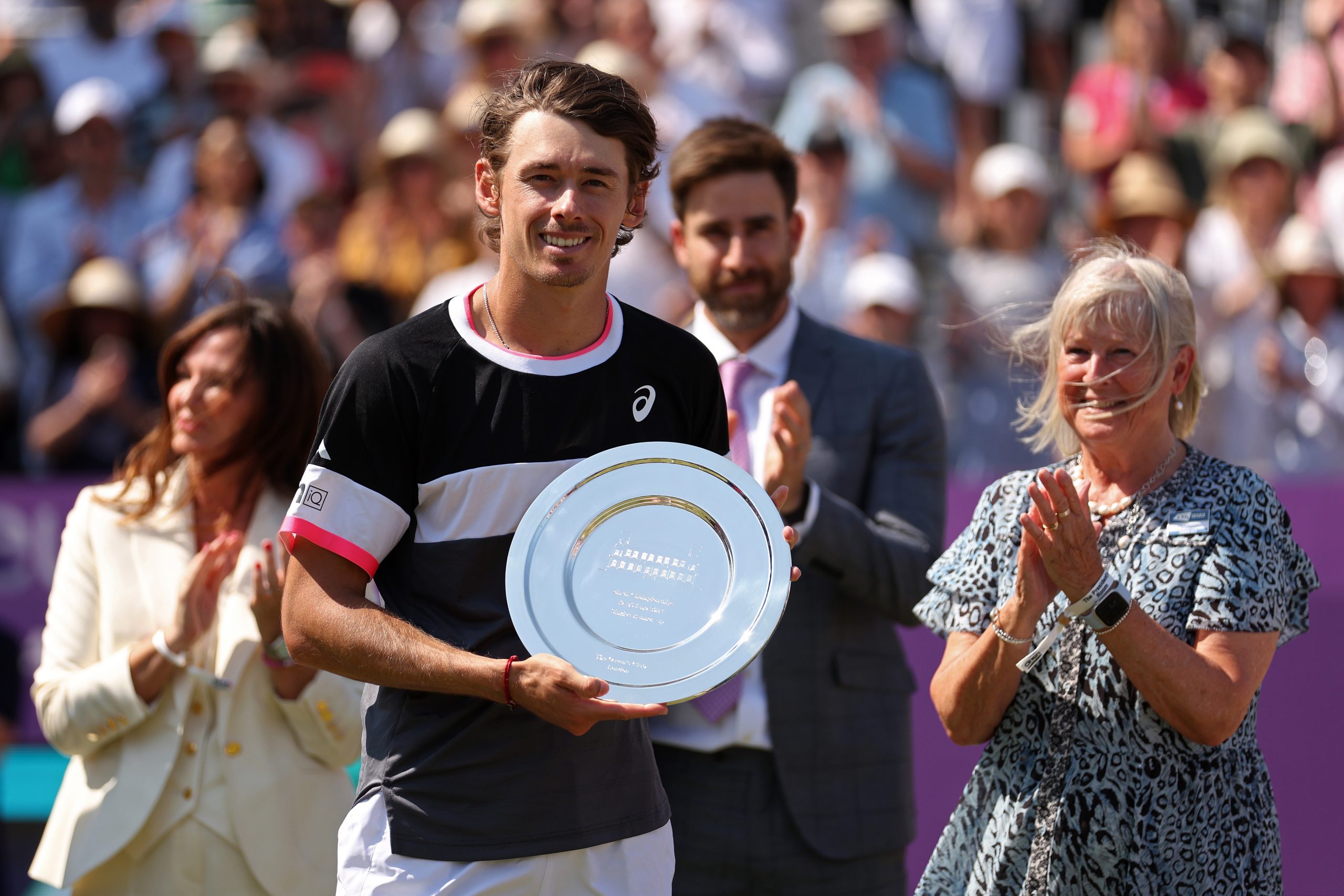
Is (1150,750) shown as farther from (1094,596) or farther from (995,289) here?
(995,289)

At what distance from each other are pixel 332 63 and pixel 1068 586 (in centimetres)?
782

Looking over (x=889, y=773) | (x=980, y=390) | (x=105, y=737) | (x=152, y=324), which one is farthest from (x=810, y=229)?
(x=105, y=737)

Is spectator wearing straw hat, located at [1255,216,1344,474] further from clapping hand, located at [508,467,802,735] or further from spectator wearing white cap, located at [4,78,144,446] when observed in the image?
spectator wearing white cap, located at [4,78,144,446]

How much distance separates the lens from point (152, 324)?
7.58 m

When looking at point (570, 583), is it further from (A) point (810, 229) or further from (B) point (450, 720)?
(A) point (810, 229)

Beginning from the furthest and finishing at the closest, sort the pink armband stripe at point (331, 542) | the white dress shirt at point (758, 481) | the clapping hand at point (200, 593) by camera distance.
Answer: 1. the white dress shirt at point (758, 481)
2. the clapping hand at point (200, 593)
3. the pink armband stripe at point (331, 542)

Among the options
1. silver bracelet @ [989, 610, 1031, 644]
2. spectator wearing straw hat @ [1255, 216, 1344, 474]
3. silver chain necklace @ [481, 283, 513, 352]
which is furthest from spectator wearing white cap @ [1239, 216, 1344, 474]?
silver chain necklace @ [481, 283, 513, 352]

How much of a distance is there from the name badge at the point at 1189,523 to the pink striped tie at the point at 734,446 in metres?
1.15

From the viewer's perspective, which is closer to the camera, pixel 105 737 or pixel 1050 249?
pixel 105 737

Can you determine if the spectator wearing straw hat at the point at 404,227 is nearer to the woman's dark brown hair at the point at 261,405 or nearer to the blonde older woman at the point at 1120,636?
the woman's dark brown hair at the point at 261,405

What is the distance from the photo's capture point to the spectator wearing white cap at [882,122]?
27.3ft

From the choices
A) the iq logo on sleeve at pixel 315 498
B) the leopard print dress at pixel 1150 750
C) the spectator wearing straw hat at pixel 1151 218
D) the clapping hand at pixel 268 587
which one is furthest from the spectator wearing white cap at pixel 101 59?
the leopard print dress at pixel 1150 750

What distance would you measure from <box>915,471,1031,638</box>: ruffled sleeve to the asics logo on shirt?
2.52 feet

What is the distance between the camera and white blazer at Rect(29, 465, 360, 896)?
3.63 meters
